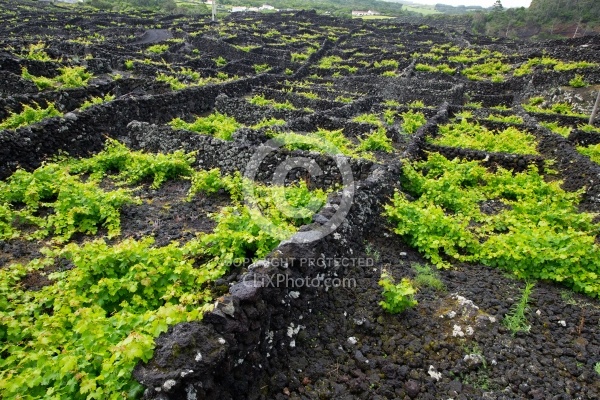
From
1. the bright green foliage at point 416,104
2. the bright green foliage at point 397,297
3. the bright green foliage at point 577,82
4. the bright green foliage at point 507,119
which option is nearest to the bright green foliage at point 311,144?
the bright green foliage at point 397,297

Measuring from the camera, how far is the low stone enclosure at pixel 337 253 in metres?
4.71

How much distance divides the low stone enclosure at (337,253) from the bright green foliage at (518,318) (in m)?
0.07

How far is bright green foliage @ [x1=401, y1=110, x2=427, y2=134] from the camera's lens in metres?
17.1

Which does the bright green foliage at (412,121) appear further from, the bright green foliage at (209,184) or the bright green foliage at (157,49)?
the bright green foliage at (157,49)

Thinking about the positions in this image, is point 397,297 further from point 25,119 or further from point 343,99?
point 343,99

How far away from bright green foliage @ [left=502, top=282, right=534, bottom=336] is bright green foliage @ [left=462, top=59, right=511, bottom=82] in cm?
Result: 2904

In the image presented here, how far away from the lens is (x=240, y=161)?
11336 millimetres

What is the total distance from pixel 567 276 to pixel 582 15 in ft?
259

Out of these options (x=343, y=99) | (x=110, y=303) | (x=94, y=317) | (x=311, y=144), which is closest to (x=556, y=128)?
(x=343, y=99)

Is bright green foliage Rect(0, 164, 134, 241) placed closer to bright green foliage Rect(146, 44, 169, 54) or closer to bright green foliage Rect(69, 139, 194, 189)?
bright green foliage Rect(69, 139, 194, 189)

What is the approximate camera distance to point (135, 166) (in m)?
11.2

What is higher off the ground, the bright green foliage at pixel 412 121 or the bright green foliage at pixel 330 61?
the bright green foliage at pixel 330 61

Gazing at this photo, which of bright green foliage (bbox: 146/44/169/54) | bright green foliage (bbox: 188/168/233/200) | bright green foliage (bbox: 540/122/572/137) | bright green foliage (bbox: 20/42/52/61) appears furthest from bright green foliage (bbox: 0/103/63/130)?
bright green foliage (bbox: 146/44/169/54)

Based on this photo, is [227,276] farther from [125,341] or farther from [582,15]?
[582,15]
